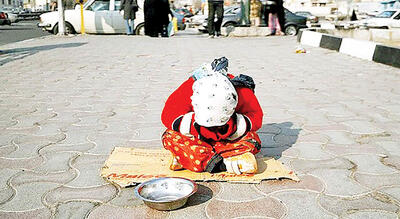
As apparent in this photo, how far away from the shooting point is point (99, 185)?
101 inches

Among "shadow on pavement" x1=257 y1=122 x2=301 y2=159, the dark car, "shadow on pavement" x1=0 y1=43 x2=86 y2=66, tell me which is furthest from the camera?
the dark car

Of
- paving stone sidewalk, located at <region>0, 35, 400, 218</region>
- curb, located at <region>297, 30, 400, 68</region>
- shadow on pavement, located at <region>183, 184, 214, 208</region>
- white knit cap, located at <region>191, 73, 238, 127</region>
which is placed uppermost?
white knit cap, located at <region>191, 73, 238, 127</region>

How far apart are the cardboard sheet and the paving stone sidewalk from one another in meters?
0.05

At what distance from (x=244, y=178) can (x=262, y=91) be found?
117 inches

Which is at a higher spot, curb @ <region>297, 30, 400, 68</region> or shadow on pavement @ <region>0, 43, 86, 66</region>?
curb @ <region>297, 30, 400, 68</region>

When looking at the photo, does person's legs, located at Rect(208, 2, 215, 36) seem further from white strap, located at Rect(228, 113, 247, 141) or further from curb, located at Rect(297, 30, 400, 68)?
white strap, located at Rect(228, 113, 247, 141)

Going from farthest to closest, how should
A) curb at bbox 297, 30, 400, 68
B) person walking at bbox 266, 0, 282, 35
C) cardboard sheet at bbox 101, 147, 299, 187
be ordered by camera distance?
person walking at bbox 266, 0, 282, 35 < curb at bbox 297, 30, 400, 68 < cardboard sheet at bbox 101, 147, 299, 187

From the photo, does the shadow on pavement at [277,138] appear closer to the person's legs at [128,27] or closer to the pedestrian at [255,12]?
the person's legs at [128,27]

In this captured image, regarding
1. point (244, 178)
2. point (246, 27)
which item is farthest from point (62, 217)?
point (246, 27)

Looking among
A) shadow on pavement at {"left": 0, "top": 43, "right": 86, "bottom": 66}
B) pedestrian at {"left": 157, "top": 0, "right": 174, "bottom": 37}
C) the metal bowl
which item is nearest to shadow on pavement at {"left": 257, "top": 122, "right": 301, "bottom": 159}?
the metal bowl

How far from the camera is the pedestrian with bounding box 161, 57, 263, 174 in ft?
8.60

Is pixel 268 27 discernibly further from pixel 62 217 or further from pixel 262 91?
pixel 62 217

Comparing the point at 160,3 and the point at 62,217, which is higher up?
the point at 160,3

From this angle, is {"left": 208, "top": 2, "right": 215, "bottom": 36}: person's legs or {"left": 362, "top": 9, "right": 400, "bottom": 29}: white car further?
{"left": 362, "top": 9, "right": 400, "bottom": 29}: white car
